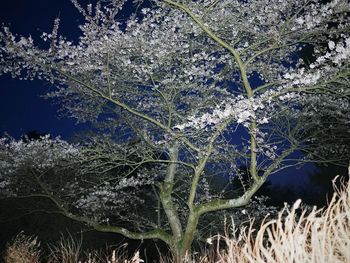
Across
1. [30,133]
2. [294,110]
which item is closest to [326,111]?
[294,110]

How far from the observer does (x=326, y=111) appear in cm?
776

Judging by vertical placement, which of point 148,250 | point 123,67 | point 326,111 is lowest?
point 148,250

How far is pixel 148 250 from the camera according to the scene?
57.9ft

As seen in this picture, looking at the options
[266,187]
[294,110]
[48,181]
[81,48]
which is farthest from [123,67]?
[266,187]

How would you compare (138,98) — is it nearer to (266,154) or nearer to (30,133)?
(266,154)

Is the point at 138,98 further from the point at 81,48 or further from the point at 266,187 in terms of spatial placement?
the point at 266,187

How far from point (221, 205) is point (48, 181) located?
6.80 meters

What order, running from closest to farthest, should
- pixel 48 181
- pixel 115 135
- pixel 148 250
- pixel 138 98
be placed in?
pixel 138 98 < pixel 115 135 < pixel 48 181 < pixel 148 250

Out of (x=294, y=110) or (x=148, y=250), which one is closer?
(x=294, y=110)

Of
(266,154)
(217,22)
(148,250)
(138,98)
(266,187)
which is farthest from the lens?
(266,187)

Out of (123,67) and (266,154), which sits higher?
(123,67)

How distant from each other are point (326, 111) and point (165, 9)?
436 cm

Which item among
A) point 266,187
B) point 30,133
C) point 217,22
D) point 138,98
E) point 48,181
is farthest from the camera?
point 266,187

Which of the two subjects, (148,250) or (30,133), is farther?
(30,133)
